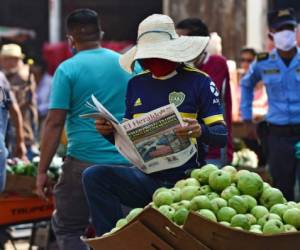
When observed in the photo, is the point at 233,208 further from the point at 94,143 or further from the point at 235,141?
the point at 235,141

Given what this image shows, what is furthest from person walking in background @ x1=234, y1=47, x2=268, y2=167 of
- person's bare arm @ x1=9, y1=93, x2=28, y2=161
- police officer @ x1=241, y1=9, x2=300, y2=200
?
person's bare arm @ x1=9, y1=93, x2=28, y2=161

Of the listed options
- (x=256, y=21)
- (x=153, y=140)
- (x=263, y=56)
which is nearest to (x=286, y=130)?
(x=263, y=56)

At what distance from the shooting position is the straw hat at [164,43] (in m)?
6.11

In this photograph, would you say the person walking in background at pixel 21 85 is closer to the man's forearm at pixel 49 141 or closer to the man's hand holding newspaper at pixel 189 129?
the man's forearm at pixel 49 141

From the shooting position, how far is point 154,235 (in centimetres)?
489

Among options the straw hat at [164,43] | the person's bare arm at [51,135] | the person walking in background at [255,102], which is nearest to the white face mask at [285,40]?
the person walking in background at [255,102]

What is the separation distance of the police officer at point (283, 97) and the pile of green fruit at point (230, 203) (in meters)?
3.53

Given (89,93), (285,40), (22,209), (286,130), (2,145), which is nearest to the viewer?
(89,93)

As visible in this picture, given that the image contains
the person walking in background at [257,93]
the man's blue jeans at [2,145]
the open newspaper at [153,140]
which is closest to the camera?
the open newspaper at [153,140]

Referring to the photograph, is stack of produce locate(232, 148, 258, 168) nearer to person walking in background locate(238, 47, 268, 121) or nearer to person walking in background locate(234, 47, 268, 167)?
person walking in background locate(234, 47, 268, 167)

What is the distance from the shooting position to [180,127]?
5.78 m

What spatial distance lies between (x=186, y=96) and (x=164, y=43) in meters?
0.36

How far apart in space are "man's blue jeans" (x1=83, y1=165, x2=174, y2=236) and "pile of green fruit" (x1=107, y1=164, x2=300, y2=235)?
2.04 feet

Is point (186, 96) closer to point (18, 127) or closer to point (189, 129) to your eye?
point (189, 129)
